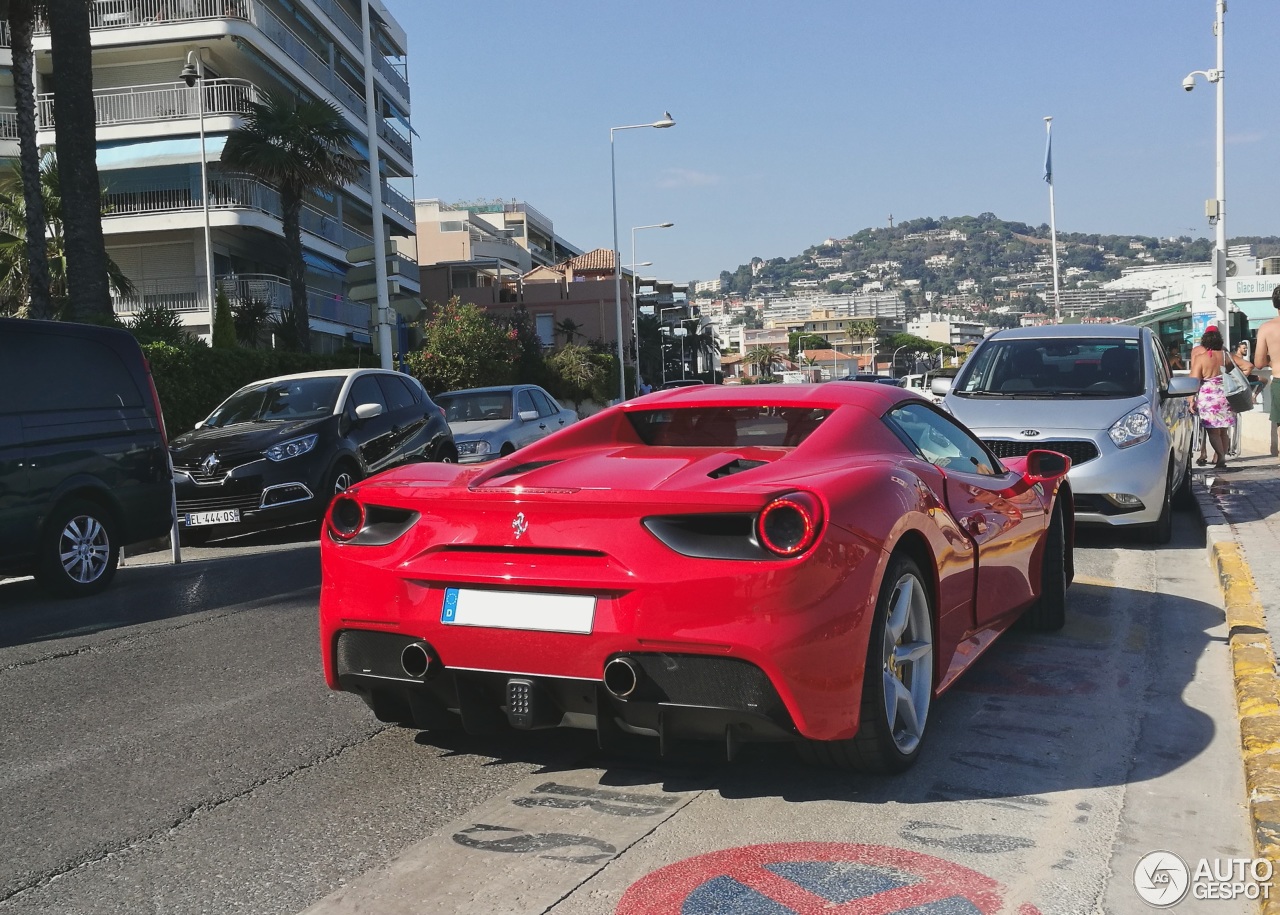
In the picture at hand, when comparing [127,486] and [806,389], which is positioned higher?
[806,389]

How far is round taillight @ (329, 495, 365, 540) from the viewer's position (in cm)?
402

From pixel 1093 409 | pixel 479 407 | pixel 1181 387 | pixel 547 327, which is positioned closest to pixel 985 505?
pixel 1093 409

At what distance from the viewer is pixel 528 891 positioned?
3105 mm

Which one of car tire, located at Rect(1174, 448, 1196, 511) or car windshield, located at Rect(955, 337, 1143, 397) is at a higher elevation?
car windshield, located at Rect(955, 337, 1143, 397)

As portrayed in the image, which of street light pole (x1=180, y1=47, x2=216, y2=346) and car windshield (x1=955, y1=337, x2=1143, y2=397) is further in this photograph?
street light pole (x1=180, y1=47, x2=216, y2=346)

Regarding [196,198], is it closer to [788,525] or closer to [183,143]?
[183,143]

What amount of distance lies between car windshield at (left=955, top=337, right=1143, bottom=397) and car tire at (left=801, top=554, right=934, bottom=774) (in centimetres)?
621

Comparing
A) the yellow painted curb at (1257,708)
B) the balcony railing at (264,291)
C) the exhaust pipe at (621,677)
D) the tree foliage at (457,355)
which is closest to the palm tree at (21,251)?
the balcony railing at (264,291)

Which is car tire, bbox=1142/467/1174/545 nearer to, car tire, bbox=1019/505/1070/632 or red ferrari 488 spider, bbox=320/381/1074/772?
car tire, bbox=1019/505/1070/632

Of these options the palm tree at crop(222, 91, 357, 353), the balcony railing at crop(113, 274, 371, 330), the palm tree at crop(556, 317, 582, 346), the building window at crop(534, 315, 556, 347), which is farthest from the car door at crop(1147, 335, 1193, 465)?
the building window at crop(534, 315, 556, 347)

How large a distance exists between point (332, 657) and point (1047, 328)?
8280 millimetres

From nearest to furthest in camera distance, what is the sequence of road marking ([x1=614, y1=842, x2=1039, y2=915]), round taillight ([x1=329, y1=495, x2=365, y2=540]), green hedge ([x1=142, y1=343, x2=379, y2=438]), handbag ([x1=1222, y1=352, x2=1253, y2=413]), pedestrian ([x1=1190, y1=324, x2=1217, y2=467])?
1. road marking ([x1=614, y1=842, x2=1039, y2=915])
2. round taillight ([x1=329, y1=495, x2=365, y2=540])
3. handbag ([x1=1222, y1=352, x2=1253, y2=413])
4. pedestrian ([x1=1190, y1=324, x2=1217, y2=467])
5. green hedge ([x1=142, y1=343, x2=379, y2=438])

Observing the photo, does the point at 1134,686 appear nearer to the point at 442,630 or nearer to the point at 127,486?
the point at 442,630

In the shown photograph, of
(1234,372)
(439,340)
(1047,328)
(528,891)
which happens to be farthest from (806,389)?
(439,340)
